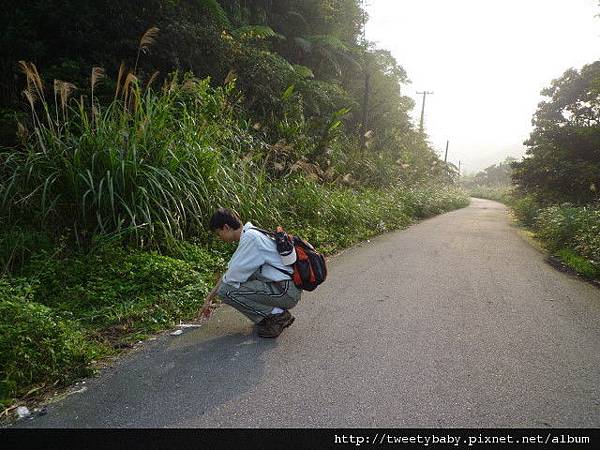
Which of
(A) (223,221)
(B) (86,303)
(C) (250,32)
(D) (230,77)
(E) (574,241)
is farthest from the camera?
(C) (250,32)

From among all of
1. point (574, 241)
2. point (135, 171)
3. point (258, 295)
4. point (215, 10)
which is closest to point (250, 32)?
point (215, 10)

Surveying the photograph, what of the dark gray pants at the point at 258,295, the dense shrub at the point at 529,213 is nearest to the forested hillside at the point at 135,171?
the dark gray pants at the point at 258,295

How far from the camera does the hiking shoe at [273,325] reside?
11.8ft

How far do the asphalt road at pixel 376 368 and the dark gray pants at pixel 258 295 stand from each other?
0.89ft

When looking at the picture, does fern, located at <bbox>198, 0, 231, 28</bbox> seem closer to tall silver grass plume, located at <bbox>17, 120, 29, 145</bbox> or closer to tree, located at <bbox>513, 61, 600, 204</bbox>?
tall silver grass plume, located at <bbox>17, 120, 29, 145</bbox>

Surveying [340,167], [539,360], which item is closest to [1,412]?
[539,360]

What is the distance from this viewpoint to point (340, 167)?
1248 centimetres

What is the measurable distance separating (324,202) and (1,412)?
6800 mm

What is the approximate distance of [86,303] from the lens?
3.86 metres

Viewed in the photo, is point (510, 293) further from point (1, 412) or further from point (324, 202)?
point (1, 412)

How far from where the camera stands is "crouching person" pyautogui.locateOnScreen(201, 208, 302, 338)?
11.2 ft

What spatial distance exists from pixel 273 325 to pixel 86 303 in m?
1.82

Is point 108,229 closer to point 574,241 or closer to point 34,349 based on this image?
point 34,349

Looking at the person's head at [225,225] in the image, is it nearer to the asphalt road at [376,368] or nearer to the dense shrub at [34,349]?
the asphalt road at [376,368]
